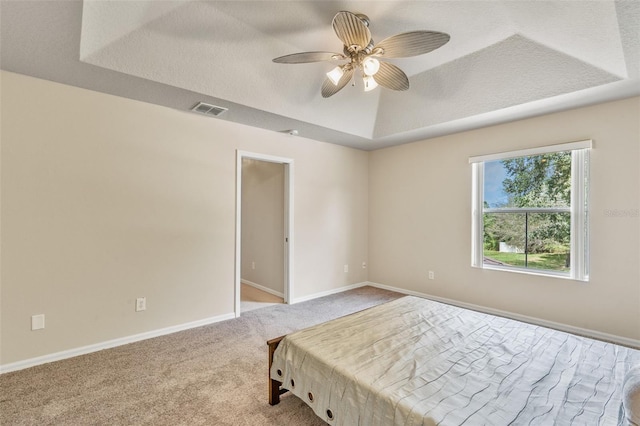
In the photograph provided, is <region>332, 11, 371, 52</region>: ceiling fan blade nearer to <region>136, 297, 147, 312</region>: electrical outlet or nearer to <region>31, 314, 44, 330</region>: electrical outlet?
<region>136, 297, 147, 312</region>: electrical outlet

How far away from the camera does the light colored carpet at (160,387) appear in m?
1.88

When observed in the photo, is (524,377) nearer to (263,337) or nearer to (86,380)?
(263,337)

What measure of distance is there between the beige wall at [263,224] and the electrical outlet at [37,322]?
2.75m

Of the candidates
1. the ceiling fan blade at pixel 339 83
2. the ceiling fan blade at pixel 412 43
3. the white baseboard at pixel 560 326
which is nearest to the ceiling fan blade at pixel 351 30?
the ceiling fan blade at pixel 412 43

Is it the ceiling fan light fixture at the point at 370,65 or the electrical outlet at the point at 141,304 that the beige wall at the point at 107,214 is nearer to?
the electrical outlet at the point at 141,304

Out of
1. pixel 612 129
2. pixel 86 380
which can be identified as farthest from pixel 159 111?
pixel 612 129

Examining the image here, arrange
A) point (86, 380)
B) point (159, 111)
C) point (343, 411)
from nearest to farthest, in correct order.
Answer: point (343, 411)
point (86, 380)
point (159, 111)

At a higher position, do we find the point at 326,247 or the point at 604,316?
the point at 326,247

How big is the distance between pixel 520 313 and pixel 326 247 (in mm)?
2723

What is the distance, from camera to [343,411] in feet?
4.89

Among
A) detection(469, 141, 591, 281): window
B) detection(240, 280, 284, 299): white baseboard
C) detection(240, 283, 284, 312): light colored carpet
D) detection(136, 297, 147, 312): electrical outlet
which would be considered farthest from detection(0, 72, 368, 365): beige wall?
detection(469, 141, 591, 281): window

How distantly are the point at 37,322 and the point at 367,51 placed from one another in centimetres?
355

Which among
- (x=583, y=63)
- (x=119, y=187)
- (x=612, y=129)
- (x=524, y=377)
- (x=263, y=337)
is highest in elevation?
(x=583, y=63)

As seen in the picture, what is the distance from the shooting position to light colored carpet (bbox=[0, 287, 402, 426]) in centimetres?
188
